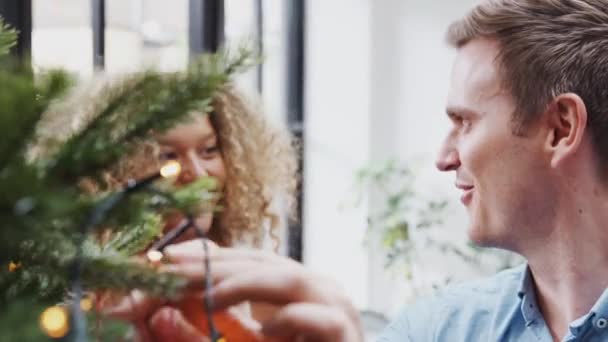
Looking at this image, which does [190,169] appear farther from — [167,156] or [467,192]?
[467,192]

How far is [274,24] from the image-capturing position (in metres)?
3.60

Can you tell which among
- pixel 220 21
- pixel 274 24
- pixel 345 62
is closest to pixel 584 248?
pixel 220 21

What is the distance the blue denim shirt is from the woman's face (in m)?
0.50

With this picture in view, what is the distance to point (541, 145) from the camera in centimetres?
133

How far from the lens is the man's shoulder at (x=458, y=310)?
4.57 ft

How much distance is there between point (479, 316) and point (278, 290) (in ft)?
2.29

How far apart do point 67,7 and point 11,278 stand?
1734 millimetres

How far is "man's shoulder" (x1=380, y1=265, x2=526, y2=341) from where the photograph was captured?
139 cm

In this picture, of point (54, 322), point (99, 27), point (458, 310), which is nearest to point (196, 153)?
point (54, 322)

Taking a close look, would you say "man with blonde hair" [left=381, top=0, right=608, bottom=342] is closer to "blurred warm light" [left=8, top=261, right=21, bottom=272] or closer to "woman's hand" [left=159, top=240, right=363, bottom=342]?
"woman's hand" [left=159, top=240, right=363, bottom=342]

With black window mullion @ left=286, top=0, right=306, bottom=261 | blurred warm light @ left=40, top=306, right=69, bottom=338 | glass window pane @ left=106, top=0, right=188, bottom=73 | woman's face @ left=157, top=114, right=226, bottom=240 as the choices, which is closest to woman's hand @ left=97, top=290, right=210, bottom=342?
woman's face @ left=157, top=114, right=226, bottom=240

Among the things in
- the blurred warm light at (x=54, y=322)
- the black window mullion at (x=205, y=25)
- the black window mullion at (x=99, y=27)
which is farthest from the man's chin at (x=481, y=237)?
the black window mullion at (x=205, y=25)

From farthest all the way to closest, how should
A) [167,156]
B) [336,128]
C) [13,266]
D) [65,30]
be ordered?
[336,128]
[65,30]
[167,156]
[13,266]

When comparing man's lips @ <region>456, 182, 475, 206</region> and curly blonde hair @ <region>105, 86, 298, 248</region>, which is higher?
curly blonde hair @ <region>105, 86, 298, 248</region>
